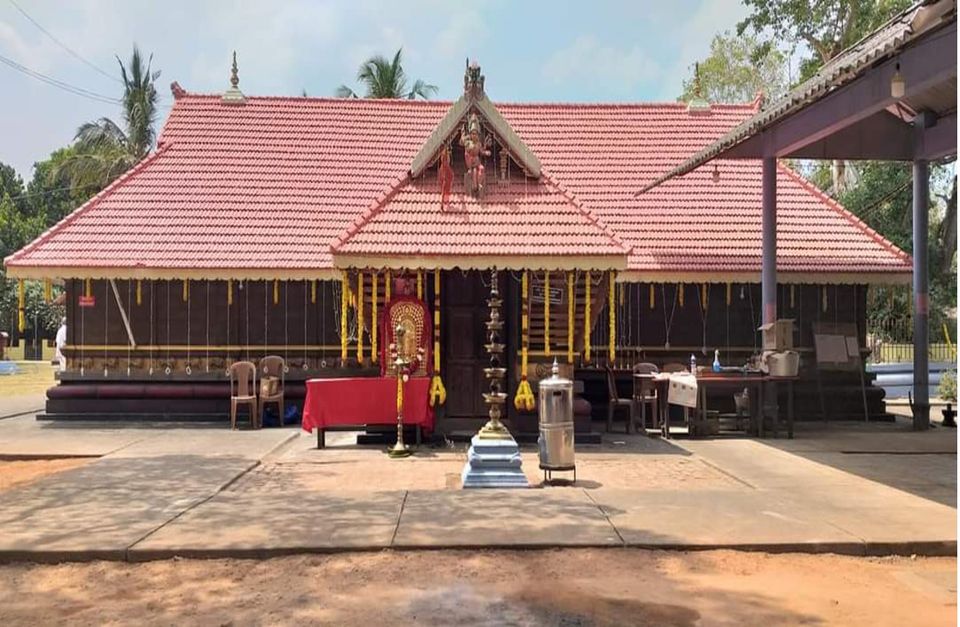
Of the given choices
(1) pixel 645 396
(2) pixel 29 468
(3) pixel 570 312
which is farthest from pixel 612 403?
(2) pixel 29 468

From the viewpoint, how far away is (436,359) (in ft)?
36.4

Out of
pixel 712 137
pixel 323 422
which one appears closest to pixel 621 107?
pixel 712 137

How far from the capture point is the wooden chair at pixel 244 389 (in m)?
12.5

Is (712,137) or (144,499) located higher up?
(712,137)

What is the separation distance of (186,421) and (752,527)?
977 cm

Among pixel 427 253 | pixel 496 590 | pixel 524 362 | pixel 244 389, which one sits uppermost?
pixel 427 253

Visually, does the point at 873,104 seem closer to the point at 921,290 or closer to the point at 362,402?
the point at 921,290

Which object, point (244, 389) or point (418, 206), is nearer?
point (418, 206)

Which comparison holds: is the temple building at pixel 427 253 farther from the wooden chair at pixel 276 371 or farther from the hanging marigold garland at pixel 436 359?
the wooden chair at pixel 276 371

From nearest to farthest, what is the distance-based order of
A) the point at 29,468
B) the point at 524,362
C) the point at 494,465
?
the point at 494,465 < the point at 29,468 < the point at 524,362

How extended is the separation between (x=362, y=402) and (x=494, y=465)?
9.81 ft

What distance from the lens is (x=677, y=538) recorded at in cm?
605

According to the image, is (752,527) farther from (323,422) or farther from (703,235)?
(703,235)

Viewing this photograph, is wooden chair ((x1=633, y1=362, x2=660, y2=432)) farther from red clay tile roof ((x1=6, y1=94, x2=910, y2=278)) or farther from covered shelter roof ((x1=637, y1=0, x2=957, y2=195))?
covered shelter roof ((x1=637, y1=0, x2=957, y2=195))
